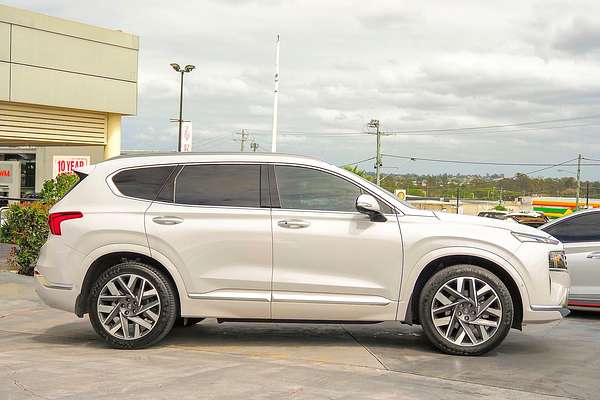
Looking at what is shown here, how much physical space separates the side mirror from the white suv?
0.01 m

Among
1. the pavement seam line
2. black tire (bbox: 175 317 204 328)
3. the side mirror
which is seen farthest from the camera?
black tire (bbox: 175 317 204 328)

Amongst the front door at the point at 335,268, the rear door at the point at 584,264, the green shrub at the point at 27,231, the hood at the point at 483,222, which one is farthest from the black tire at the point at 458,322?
the green shrub at the point at 27,231

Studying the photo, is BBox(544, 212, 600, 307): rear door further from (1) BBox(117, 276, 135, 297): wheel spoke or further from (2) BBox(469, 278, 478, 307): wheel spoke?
(1) BBox(117, 276, 135, 297): wheel spoke

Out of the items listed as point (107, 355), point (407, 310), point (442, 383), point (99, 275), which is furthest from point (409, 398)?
point (99, 275)

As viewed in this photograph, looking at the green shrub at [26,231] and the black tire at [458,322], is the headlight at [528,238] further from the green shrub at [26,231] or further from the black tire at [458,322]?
the green shrub at [26,231]

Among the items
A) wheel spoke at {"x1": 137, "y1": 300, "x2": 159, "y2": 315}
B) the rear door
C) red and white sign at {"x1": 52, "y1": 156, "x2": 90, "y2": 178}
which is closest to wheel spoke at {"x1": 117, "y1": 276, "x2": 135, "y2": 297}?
wheel spoke at {"x1": 137, "y1": 300, "x2": 159, "y2": 315}

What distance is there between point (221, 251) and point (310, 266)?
0.81m

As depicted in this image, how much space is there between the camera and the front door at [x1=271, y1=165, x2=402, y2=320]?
6.60 meters

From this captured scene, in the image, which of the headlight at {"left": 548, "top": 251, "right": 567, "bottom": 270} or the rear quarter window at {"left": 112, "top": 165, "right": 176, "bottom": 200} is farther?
the rear quarter window at {"left": 112, "top": 165, "right": 176, "bottom": 200}

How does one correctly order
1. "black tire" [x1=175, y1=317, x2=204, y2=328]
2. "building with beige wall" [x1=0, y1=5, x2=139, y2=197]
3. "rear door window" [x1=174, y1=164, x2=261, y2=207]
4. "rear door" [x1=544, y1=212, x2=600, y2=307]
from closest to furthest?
"rear door window" [x1=174, y1=164, x2=261, y2=207]
"black tire" [x1=175, y1=317, x2=204, y2=328]
"rear door" [x1=544, y1=212, x2=600, y2=307]
"building with beige wall" [x1=0, y1=5, x2=139, y2=197]

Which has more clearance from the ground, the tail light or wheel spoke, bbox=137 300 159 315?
the tail light

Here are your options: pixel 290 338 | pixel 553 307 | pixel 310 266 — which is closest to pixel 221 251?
pixel 310 266

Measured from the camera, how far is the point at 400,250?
662cm

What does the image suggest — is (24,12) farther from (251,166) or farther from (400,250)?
(400,250)
